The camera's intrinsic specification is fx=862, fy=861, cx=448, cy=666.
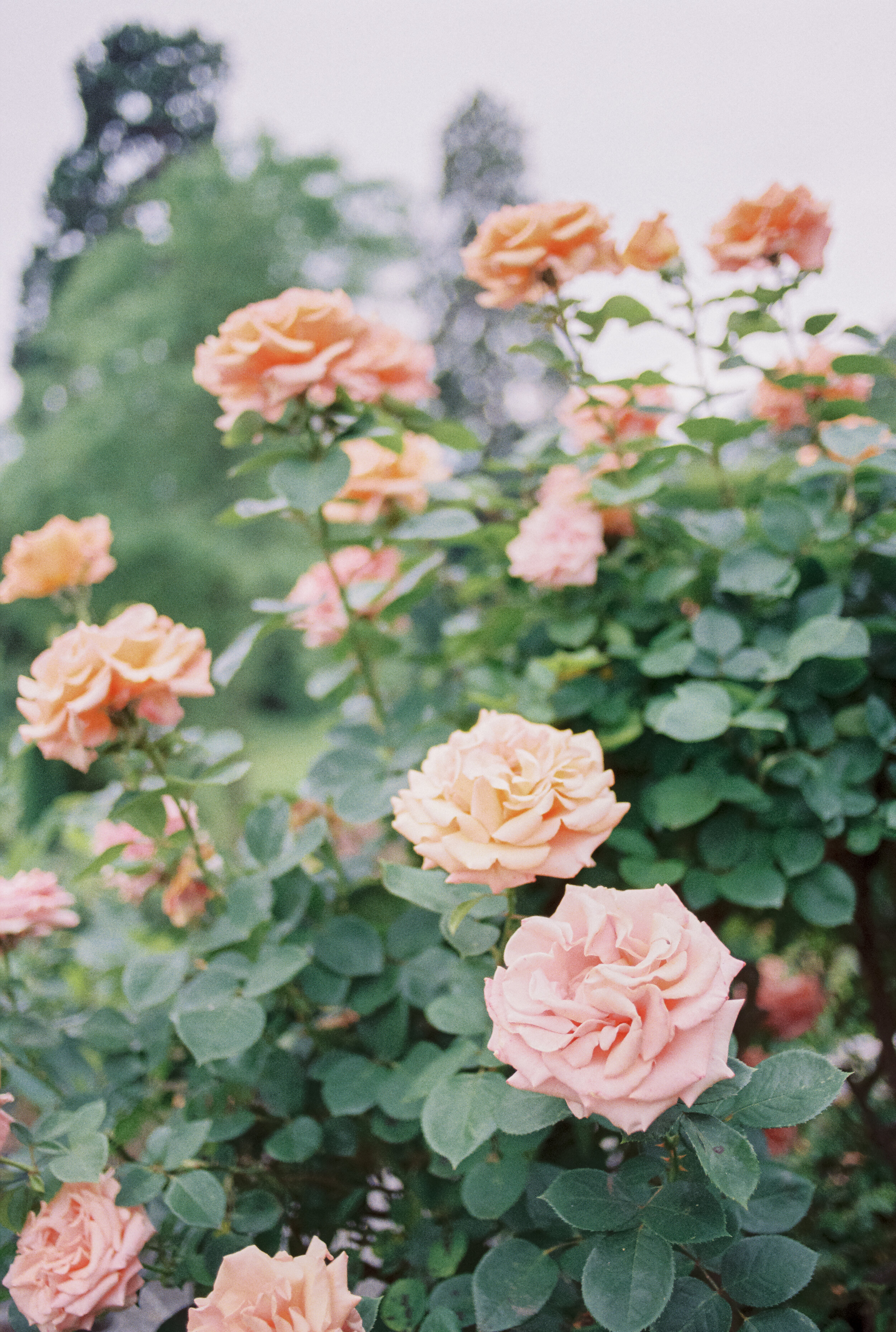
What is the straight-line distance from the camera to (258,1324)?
516 mm

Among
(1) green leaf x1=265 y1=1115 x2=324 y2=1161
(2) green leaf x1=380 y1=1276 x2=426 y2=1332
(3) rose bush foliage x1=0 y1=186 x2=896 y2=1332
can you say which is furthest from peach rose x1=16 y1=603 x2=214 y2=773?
(2) green leaf x1=380 y1=1276 x2=426 y2=1332

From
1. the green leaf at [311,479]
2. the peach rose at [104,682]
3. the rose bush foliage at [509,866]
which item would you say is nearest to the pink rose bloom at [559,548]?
the rose bush foliage at [509,866]

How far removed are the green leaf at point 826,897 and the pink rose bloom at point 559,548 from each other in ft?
1.24

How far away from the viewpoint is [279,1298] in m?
0.53

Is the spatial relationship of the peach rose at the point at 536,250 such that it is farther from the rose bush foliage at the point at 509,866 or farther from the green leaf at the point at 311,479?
the green leaf at the point at 311,479

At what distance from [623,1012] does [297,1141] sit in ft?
1.64

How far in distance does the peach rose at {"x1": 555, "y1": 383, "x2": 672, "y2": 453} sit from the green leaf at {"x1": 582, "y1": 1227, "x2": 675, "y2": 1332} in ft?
2.53

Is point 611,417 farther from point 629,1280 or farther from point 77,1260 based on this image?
point 77,1260

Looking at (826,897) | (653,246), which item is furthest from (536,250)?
(826,897)

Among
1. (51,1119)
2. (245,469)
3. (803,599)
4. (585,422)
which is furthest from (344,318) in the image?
(51,1119)

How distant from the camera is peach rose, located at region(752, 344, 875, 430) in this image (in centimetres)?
105

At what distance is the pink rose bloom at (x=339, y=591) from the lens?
3.26ft

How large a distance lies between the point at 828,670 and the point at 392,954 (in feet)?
1.74

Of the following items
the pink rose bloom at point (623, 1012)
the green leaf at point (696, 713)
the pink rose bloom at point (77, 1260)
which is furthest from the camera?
the green leaf at point (696, 713)
